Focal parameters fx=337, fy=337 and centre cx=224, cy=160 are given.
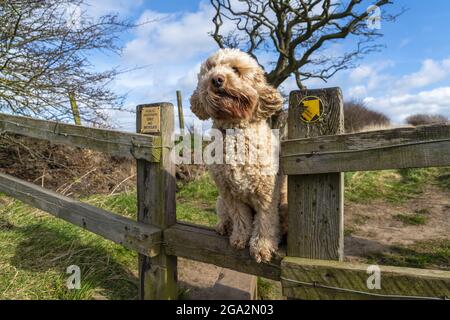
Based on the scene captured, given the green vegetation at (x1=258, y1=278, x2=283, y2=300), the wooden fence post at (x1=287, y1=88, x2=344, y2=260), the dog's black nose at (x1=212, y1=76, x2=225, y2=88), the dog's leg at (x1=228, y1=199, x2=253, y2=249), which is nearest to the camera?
the wooden fence post at (x1=287, y1=88, x2=344, y2=260)

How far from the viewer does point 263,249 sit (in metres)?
2.16

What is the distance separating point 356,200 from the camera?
693cm

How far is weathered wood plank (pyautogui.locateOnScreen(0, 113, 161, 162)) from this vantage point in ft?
8.71

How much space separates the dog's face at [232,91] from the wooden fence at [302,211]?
0.72 feet

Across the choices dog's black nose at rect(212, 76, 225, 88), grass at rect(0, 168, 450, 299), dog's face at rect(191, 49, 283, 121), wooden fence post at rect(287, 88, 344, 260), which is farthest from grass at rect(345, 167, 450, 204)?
dog's black nose at rect(212, 76, 225, 88)

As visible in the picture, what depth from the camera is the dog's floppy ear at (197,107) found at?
86.7 inches

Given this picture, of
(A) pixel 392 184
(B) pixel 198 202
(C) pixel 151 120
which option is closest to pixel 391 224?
(A) pixel 392 184

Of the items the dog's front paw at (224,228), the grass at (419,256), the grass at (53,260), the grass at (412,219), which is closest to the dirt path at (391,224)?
the grass at (412,219)

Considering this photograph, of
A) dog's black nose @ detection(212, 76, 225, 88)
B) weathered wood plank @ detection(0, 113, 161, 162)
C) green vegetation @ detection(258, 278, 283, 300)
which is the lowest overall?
green vegetation @ detection(258, 278, 283, 300)

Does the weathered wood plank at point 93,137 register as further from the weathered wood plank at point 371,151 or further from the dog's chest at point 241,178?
the weathered wood plank at point 371,151

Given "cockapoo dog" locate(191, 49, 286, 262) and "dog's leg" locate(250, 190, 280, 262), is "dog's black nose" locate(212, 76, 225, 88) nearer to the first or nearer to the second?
"cockapoo dog" locate(191, 49, 286, 262)

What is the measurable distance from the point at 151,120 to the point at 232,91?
0.99 meters

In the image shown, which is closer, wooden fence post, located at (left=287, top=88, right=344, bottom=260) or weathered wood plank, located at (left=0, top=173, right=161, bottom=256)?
wooden fence post, located at (left=287, top=88, right=344, bottom=260)

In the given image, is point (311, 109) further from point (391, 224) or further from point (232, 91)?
point (391, 224)
